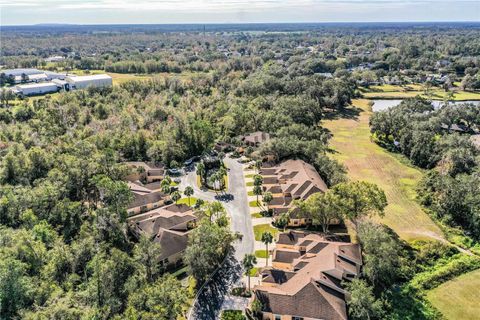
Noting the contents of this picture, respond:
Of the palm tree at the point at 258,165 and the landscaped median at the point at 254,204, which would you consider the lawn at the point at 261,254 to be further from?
the palm tree at the point at 258,165

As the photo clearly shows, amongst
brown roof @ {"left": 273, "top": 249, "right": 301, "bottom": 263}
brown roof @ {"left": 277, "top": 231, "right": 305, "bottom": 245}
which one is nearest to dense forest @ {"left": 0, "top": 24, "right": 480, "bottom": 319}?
brown roof @ {"left": 273, "top": 249, "right": 301, "bottom": 263}

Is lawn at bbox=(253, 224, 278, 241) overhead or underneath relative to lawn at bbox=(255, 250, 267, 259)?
overhead

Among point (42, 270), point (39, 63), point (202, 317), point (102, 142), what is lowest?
point (202, 317)

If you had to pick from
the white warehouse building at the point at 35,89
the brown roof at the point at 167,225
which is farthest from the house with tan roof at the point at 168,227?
the white warehouse building at the point at 35,89

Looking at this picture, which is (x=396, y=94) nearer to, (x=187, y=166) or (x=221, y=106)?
(x=221, y=106)

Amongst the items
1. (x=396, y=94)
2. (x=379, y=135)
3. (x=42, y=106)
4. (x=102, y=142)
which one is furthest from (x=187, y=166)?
(x=396, y=94)

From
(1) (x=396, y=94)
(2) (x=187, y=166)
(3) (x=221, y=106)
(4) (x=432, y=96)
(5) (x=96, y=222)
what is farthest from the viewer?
(1) (x=396, y=94)

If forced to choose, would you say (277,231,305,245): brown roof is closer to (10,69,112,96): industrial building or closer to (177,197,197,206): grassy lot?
(177,197,197,206): grassy lot
